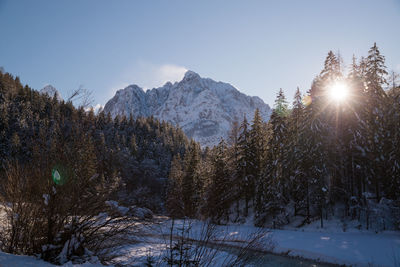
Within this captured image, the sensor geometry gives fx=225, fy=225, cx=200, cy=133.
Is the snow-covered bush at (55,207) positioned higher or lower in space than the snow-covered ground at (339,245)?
higher

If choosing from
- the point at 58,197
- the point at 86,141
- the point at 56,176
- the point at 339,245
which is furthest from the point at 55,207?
the point at 339,245

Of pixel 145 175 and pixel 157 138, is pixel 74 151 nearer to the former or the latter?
pixel 145 175

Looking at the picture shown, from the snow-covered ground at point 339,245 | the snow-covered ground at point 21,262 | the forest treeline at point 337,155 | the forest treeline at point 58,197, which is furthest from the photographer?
the forest treeline at point 337,155

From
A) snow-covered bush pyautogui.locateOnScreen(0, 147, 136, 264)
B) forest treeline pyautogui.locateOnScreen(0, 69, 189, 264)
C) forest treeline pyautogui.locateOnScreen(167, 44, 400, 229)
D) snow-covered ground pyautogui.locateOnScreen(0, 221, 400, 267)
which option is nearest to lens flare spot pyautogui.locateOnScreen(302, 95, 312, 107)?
forest treeline pyautogui.locateOnScreen(167, 44, 400, 229)

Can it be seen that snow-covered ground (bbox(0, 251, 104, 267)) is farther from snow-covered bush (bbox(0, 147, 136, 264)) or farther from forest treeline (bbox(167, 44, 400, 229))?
forest treeline (bbox(167, 44, 400, 229))

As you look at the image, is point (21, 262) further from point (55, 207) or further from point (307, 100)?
point (307, 100)

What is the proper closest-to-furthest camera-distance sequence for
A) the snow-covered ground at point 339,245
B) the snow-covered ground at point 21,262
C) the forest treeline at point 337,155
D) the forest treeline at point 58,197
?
the snow-covered ground at point 21,262 < the forest treeline at point 58,197 < the snow-covered ground at point 339,245 < the forest treeline at point 337,155

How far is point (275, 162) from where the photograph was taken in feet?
84.6

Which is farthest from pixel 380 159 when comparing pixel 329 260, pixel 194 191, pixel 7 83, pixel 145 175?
pixel 7 83

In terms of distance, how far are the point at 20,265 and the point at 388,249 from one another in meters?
19.5

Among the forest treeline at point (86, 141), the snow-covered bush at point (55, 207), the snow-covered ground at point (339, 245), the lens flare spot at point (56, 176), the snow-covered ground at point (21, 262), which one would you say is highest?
the forest treeline at point (86, 141)

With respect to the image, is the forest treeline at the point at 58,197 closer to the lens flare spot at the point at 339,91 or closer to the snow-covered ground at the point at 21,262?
the snow-covered ground at the point at 21,262

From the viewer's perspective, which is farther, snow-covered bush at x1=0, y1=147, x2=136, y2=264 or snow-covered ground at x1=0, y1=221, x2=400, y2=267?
snow-covered ground at x1=0, y1=221, x2=400, y2=267

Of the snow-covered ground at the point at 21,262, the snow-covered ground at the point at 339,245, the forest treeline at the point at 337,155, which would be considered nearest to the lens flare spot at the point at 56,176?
the snow-covered ground at the point at 21,262
